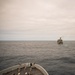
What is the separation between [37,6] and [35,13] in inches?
18.3

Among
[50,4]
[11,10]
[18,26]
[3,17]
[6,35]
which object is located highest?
[50,4]

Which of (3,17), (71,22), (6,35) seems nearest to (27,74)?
(6,35)

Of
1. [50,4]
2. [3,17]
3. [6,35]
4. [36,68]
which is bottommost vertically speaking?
[36,68]

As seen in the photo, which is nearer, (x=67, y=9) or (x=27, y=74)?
(x=27, y=74)

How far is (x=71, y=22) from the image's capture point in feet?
24.0

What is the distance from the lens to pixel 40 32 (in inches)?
272

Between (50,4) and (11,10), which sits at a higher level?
(50,4)

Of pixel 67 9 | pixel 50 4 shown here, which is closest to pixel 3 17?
pixel 50 4

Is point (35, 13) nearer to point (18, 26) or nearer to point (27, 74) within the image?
point (18, 26)

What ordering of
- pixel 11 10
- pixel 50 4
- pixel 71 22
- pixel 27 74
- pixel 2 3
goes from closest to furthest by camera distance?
pixel 27 74
pixel 2 3
pixel 11 10
pixel 50 4
pixel 71 22

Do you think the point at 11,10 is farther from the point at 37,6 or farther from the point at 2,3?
the point at 37,6

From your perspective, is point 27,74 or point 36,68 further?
point 36,68

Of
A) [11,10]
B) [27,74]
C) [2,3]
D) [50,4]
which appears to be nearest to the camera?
[27,74]

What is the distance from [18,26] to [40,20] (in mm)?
1402
